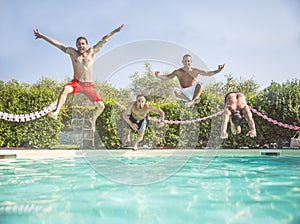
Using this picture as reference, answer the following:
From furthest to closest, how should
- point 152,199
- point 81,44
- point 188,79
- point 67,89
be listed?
point 188,79 < point 81,44 < point 67,89 < point 152,199

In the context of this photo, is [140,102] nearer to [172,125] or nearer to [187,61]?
[187,61]

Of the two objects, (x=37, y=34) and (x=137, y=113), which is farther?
(x=137, y=113)

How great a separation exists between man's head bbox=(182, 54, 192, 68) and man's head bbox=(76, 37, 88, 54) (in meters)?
2.23

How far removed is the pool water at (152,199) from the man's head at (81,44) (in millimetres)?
2532

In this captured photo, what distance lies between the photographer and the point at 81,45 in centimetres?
645

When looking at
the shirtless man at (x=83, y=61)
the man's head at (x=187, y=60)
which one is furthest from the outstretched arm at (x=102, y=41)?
the man's head at (x=187, y=60)

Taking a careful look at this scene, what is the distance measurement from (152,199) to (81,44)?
3677 millimetres

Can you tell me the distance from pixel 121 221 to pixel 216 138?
955 cm

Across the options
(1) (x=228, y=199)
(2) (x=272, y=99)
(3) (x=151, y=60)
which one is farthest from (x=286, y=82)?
(1) (x=228, y=199)

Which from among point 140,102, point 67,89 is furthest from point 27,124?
point 67,89

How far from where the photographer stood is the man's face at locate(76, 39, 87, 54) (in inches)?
254

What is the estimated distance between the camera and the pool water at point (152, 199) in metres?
3.16

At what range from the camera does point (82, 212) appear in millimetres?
3396

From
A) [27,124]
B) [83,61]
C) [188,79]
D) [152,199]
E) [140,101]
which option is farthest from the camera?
[27,124]
